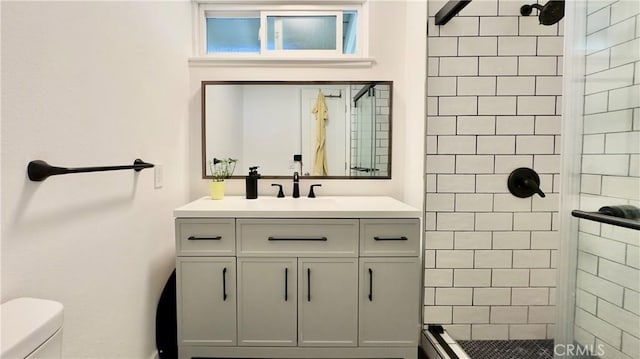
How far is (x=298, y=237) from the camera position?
1.49 metres

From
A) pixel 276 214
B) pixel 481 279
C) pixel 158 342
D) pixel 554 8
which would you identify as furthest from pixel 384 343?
pixel 554 8

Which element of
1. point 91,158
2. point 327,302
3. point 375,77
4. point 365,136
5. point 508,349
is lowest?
point 508,349

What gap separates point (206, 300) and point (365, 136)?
4.32 ft

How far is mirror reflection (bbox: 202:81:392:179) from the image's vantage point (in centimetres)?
198

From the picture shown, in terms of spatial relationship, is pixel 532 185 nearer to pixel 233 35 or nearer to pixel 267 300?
pixel 267 300

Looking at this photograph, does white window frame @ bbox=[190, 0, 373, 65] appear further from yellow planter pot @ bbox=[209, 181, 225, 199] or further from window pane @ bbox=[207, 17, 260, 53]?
yellow planter pot @ bbox=[209, 181, 225, 199]

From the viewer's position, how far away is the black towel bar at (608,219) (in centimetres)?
82

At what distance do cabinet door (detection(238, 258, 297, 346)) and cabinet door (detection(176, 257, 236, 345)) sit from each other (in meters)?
0.05

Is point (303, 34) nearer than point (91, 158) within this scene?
No

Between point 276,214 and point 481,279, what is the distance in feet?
3.75

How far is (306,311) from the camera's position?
1.50m

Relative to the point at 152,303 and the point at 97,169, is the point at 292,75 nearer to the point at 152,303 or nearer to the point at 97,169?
the point at 97,169

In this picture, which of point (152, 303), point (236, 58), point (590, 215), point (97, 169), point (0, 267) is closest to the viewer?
point (0, 267)

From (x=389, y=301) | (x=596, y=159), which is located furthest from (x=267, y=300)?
(x=596, y=159)
